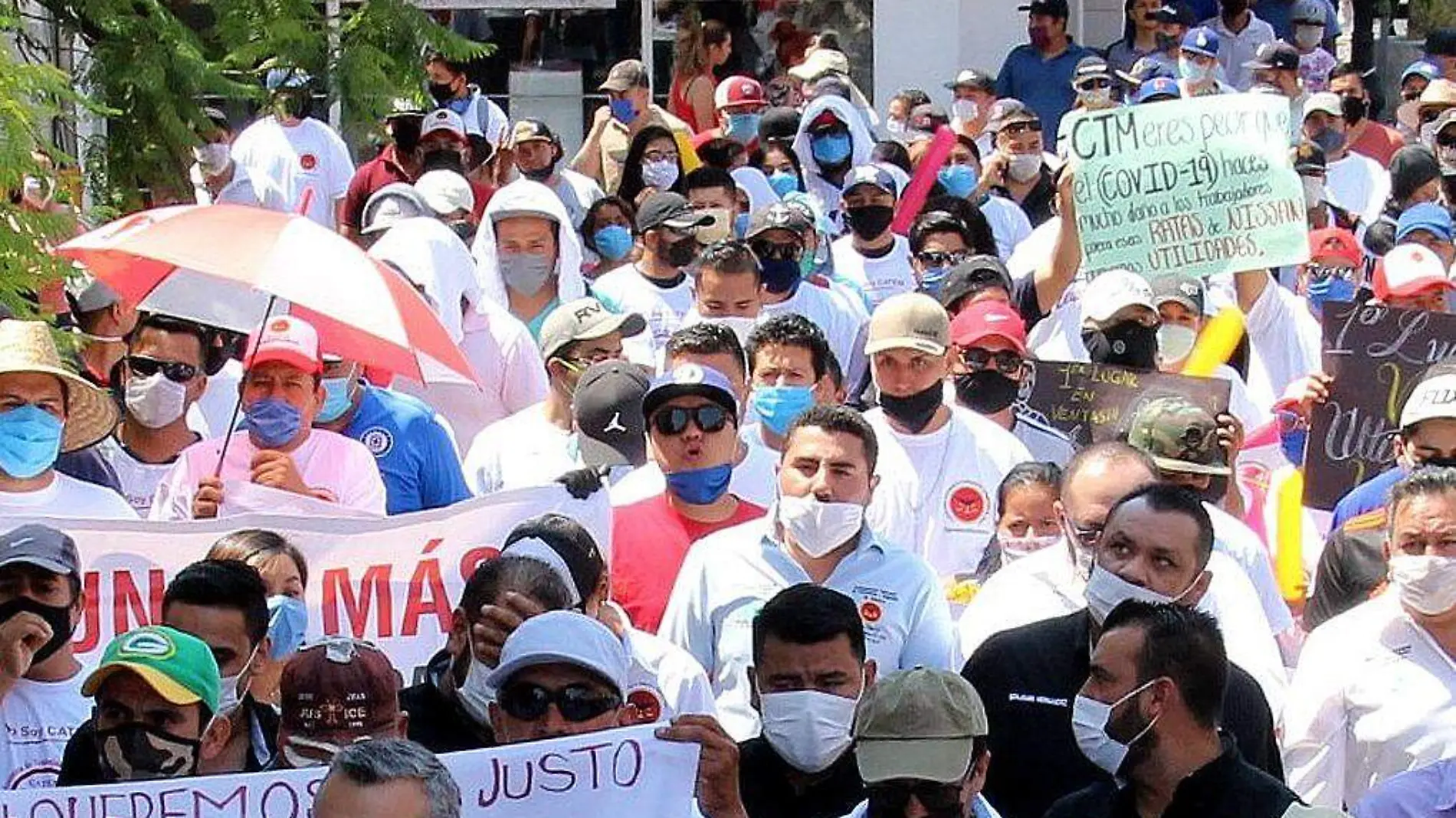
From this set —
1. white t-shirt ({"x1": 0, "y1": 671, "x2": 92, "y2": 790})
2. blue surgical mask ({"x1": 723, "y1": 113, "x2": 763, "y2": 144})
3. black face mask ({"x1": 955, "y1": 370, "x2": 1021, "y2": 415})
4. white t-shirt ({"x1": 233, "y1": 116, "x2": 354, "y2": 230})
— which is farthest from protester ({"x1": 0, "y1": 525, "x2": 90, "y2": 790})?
blue surgical mask ({"x1": 723, "y1": 113, "x2": 763, "y2": 144})

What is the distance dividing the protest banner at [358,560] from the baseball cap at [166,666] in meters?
1.27

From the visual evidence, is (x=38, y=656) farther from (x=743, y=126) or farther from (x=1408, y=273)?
(x=743, y=126)

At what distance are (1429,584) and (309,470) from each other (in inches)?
118

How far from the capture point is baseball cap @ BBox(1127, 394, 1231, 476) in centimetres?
740

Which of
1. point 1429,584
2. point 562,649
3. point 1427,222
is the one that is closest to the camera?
point 562,649

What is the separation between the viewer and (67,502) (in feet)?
23.2

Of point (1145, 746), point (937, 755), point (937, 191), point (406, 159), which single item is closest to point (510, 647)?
point (937, 755)

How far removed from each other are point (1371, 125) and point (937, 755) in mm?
12746

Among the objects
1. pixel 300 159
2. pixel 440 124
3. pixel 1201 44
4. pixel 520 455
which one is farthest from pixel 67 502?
pixel 1201 44

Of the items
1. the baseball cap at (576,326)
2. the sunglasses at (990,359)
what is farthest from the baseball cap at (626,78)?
the sunglasses at (990,359)

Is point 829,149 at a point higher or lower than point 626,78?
lower

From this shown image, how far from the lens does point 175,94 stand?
7871mm

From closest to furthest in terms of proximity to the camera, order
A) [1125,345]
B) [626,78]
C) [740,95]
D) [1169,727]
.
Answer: [1169,727] < [1125,345] < [626,78] < [740,95]

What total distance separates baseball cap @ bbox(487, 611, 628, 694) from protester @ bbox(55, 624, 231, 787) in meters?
0.59
